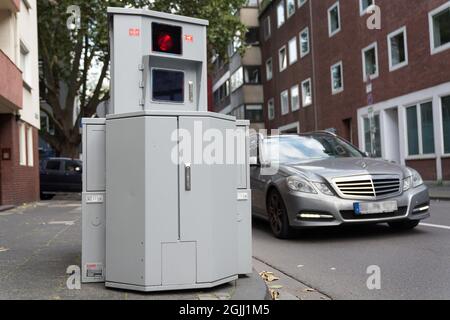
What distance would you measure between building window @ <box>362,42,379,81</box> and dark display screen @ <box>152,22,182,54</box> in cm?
2101

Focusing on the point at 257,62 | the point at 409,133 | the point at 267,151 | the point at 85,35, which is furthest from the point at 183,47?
the point at 257,62

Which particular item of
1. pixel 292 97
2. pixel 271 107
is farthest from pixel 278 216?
pixel 271 107

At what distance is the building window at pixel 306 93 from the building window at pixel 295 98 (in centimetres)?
89

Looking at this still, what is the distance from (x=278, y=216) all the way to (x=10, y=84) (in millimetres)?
9639

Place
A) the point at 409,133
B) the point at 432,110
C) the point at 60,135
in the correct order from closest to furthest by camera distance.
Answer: the point at 432,110, the point at 409,133, the point at 60,135

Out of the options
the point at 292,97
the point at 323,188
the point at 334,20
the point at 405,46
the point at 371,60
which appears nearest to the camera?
the point at 323,188

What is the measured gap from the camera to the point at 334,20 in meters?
29.2

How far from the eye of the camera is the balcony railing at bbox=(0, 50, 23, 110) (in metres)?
13.7

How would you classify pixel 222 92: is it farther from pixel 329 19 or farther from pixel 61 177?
pixel 61 177

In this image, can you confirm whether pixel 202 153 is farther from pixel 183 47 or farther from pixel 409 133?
pixel 409 133

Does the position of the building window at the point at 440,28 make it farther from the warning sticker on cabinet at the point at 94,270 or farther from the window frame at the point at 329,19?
the warning sticker on cabinet at the point at 94,270

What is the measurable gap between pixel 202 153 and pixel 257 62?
38.6 metres

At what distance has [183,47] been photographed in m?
4.84

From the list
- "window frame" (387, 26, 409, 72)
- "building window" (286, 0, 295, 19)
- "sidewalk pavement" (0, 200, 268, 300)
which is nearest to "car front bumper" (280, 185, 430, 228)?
"sidewalk pavement" (0, 200, 268, 300)
